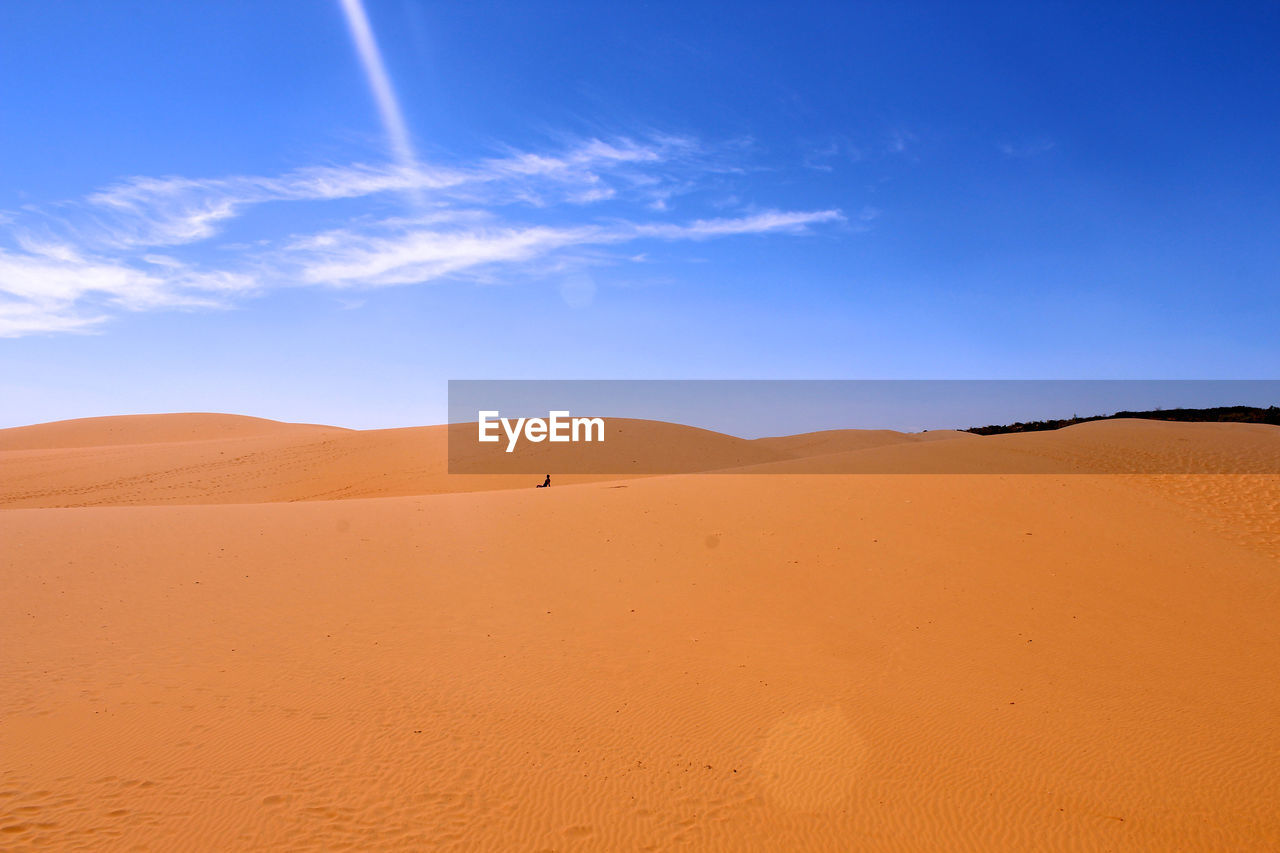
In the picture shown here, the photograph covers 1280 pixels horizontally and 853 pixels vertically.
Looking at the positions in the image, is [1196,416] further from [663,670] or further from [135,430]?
[135,430]

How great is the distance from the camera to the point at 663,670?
773 centimetres

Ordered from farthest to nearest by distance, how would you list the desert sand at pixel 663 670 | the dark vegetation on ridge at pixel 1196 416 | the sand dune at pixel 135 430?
the sand dune at pixel 135 430 < the dark vegetation on ridge at pixel 1196 416 < the desert sand at pixel 663 670

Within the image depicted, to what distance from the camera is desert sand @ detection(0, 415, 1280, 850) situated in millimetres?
5074

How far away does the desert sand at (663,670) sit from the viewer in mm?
5074

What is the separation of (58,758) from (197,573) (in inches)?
243

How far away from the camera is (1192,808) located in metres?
5.24

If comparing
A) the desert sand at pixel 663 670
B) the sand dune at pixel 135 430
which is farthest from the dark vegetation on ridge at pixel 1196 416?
the sand dune at pixel 135 430

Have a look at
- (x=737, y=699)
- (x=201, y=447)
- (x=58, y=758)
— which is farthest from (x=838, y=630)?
(x=201, y=447)

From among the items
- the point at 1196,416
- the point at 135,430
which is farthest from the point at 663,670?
the point at 135,430

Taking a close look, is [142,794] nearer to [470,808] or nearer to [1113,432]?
[470,808]

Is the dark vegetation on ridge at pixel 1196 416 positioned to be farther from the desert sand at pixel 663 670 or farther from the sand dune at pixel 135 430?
the sand dune at pixel 135 430

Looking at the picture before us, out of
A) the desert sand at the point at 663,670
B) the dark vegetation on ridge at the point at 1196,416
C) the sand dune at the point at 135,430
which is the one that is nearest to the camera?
the desert sand at the point at 663,670

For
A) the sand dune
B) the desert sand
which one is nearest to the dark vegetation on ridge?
the desert sand

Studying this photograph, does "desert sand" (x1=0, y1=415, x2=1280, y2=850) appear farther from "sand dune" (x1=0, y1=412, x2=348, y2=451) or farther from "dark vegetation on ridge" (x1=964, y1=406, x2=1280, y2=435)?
"sand dune" (x1=0, y1=412, x2=348, y2=451)
